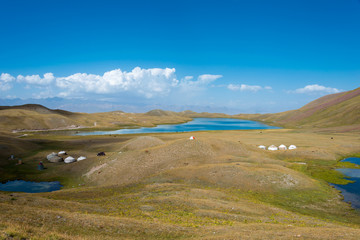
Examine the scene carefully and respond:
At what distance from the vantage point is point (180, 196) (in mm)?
38469

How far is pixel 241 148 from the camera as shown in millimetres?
80375

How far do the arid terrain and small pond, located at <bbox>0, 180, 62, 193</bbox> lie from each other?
3.23 m

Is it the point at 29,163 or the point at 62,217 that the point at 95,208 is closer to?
the point at 62,217

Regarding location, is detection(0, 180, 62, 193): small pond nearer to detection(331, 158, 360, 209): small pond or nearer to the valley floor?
the valley floor

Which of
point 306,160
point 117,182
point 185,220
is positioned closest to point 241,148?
point 306,160

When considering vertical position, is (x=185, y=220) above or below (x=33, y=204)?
below

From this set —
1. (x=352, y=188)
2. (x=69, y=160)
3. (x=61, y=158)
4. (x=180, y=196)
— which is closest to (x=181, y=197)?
(x=180, y=196)

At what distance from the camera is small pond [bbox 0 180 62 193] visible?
55.3 m

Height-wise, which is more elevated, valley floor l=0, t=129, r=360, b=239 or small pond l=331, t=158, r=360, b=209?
valley floor l=0, t=129, r=360, b=239

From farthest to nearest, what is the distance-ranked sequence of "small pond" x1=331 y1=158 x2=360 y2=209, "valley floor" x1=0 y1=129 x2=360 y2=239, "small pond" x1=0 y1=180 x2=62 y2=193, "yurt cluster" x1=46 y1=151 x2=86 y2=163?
1. "yurt cluster" x1=46 y1=151 x2=86 y2=163
2. "small pond" x1=0 y1=180 x2=62 y2=193
3. "small pond" x1=331 y1=158 x2=360 y2=209
4. "valley floor" x1=0 y1=129 x2=360 y2=239

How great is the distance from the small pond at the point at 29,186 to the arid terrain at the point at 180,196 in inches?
127

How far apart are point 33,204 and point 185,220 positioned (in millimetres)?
19481

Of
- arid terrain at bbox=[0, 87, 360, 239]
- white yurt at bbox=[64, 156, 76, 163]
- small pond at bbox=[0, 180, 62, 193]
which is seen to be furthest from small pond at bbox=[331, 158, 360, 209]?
white yurt at bbox=[64, 156, 76, 163]

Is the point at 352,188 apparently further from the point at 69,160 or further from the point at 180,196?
the point at 69,160
